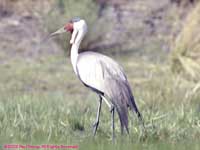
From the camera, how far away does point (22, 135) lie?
28.2 ft

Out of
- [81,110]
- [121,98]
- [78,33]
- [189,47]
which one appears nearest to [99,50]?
[189,47]

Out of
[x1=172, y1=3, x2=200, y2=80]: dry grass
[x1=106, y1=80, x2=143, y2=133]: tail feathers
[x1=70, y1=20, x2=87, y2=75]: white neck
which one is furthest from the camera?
[x1=172, y1=3, x2=200, y2=80]: dry grass

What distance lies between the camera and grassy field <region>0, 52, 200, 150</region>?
8688mm

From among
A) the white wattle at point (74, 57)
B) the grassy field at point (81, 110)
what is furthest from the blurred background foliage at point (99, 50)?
the white wattle at point (74, 57)

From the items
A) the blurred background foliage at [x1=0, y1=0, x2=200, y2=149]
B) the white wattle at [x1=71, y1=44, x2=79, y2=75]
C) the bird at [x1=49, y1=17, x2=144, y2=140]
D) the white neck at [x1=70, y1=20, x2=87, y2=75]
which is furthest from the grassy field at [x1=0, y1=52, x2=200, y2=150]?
the white neck at [x1=70, y1=20, x2=87, y2=75]

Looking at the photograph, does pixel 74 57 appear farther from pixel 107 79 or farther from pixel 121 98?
pixel 121 98

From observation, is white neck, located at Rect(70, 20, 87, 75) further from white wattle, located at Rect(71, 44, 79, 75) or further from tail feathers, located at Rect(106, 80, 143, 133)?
tail feathers, located at Rect(106, 80, 143, 133)

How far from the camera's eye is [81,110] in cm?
1060

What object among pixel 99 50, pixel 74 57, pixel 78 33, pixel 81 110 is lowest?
pixel 81 110

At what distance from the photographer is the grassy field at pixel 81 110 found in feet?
28.5

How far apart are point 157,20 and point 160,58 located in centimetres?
183

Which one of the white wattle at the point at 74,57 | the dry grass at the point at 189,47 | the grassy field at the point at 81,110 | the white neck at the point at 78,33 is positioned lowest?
the grassy field at the point at 81,110

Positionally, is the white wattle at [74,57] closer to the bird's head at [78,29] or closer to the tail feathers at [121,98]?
the bird's head at [78,29]

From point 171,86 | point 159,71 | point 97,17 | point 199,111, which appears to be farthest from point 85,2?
point 199,111
